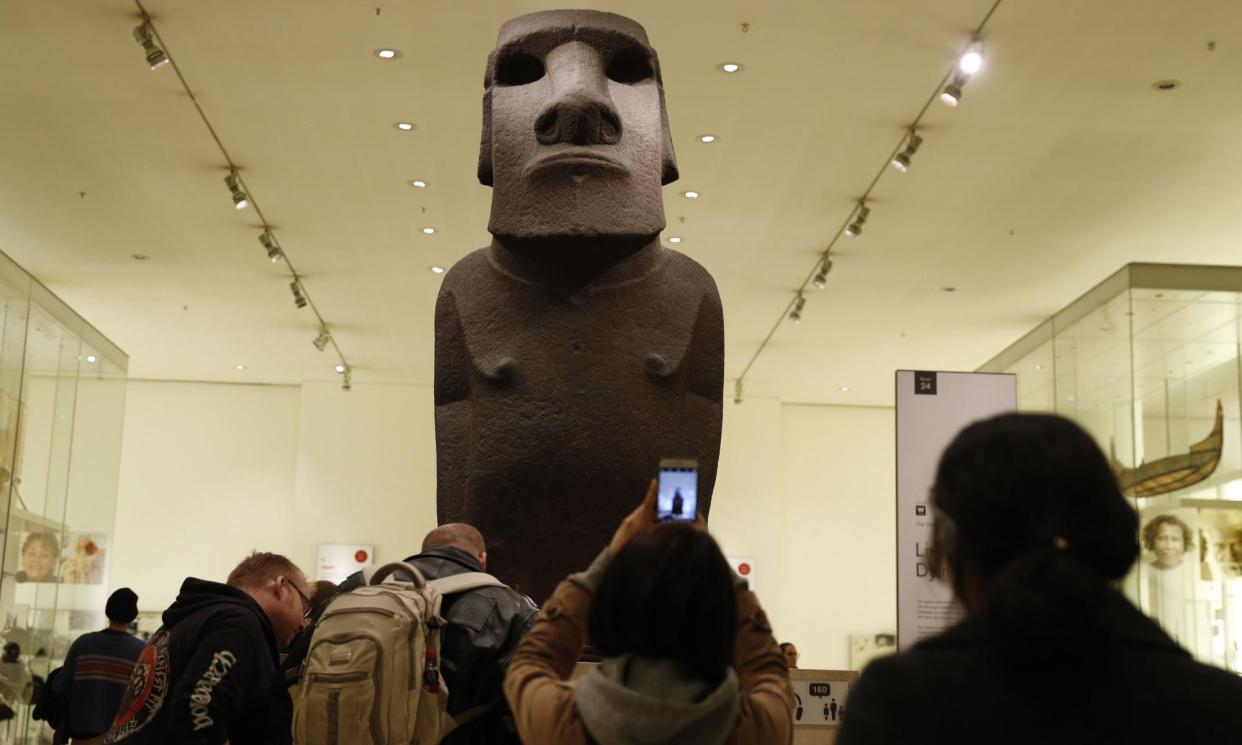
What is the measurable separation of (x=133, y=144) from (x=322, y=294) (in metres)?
3.89

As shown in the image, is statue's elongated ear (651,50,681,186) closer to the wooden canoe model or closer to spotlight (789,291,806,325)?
the wooden canoe model

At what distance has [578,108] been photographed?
183 inches

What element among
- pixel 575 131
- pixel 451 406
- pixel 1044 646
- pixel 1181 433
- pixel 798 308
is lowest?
pixel 1044 646

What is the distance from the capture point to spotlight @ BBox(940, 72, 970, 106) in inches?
318

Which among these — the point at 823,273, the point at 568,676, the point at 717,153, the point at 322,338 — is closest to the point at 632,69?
the point at 568,676

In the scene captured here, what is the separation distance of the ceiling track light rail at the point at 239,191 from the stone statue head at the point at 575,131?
12.2 ft

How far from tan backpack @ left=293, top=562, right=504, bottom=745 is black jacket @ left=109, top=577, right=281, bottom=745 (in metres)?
0.54

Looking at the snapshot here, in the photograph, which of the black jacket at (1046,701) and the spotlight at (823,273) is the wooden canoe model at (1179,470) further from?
the black jacket at (1046,701)

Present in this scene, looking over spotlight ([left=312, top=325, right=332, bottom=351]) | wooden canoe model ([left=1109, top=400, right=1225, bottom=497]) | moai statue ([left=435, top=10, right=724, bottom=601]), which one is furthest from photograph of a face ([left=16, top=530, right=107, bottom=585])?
wooden canoe model ([left=1109, top=400, right=1225, bottom=497])

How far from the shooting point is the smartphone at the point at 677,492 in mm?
2789

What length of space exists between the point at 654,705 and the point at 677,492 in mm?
762

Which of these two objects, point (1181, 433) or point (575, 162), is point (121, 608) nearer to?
point (575, 162)

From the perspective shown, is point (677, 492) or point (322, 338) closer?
point (677, 492)

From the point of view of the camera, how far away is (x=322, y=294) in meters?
13.7
